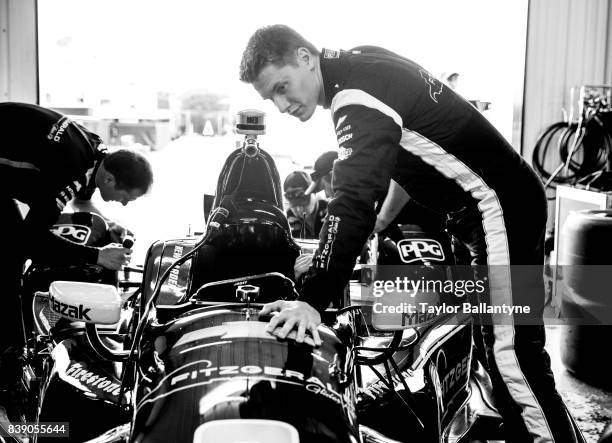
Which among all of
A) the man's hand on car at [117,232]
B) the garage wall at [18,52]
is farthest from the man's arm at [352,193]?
the garage wall at [18,52]

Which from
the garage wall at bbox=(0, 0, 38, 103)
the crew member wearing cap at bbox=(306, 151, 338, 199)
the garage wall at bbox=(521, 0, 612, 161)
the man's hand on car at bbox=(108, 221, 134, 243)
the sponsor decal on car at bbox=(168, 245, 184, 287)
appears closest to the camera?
the sponsor decal on car at bbox=(168, 245, 184, 287)

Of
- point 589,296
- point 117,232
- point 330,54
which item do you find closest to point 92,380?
point 330,54

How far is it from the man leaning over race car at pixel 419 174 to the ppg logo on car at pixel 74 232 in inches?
76.9

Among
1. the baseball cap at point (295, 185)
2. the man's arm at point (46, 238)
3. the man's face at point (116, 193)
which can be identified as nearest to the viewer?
the man's arm at point (46, 238)

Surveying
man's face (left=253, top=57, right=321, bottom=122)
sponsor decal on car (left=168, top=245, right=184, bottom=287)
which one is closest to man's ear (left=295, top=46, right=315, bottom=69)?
man's face (left=253, top=57, right=321, bottom=122)

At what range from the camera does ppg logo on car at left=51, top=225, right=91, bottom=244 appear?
3.57 m

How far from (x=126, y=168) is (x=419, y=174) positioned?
5.74 feet

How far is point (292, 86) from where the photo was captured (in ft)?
6.47

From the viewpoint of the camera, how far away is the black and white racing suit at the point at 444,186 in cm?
187

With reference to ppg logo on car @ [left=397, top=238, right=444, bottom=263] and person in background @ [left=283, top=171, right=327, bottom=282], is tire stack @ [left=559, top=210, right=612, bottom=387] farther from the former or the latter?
person in background @ [left=283, top=171, right=327, bottom=282]

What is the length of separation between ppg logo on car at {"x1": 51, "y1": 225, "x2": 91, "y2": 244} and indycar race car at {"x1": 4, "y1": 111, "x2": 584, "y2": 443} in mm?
322

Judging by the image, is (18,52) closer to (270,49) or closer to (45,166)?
(45,166)

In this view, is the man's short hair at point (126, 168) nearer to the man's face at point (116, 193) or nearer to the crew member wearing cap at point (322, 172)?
the man's face at point (116, 193)

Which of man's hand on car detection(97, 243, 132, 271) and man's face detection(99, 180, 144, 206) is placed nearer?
man's hand on car detection(97, 243, 132, 271)
